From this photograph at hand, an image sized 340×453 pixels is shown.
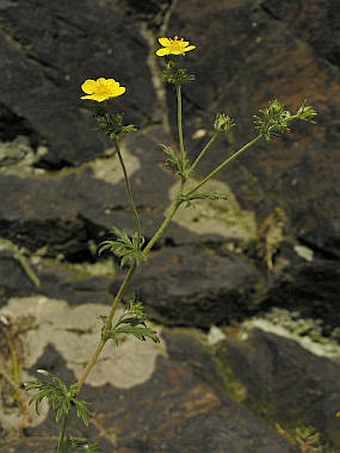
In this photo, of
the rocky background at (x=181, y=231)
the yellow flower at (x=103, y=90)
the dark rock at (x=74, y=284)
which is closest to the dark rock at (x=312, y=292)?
the rocky background at (x=181, y=231)

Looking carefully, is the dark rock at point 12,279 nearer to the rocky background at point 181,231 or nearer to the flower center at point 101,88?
the rocky background at point 181,231

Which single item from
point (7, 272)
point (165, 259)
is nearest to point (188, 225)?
point (165, 259)

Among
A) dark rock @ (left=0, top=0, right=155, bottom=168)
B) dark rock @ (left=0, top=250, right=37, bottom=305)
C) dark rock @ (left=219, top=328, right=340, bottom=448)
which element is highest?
dark rock @ (left=0, top=0, right=155, bottom=168)

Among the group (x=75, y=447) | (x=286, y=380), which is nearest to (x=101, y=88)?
(x=75, y=447)

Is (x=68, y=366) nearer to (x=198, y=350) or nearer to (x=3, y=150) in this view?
(x=198, y=350)

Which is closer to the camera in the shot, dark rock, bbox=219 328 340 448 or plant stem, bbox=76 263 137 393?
plant stem, bbox=76 263 137 393

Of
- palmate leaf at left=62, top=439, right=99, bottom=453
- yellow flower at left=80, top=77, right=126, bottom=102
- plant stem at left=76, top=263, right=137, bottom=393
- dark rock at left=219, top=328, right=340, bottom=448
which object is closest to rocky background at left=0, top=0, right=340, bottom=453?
dark rock at left=219, top=328, right=340, bottom=448

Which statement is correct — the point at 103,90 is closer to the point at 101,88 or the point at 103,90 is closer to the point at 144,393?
the point at 101,88

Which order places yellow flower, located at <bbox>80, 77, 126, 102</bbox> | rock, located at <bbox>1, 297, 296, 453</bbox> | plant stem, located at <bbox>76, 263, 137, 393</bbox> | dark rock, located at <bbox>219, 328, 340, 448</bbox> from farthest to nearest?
1. dark rock, located at <bbox>219, 328, 340, 448</bbox>
2. rock, located at <bbox>1, 297, 296, 453</bbox>
3. plant stem, located at <bbox>76, 263, 137, 393</bbox>
4. yellow flower, located at <bbox>80, 77, 126, 102</bbox>

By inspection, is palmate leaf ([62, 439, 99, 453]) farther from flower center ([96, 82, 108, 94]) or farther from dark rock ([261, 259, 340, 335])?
dark rock ([261, 259, 340, 335])
